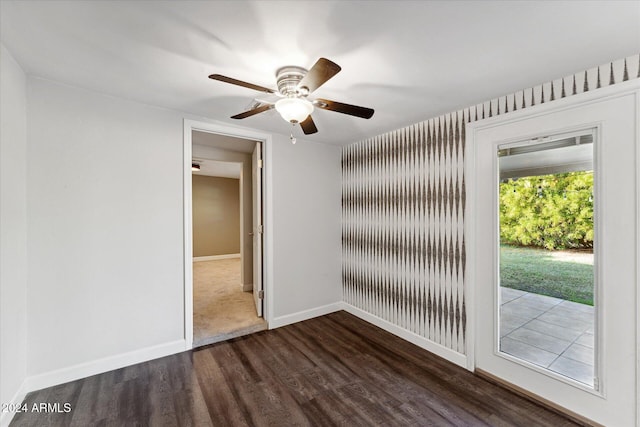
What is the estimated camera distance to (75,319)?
216cm

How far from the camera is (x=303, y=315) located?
3475 millimetres

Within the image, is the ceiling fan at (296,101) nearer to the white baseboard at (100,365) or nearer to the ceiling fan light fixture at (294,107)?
the ceiling fan light fixture at (294,107)

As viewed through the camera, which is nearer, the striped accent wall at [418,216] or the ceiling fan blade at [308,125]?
the ceiling fan blade at [308,125]

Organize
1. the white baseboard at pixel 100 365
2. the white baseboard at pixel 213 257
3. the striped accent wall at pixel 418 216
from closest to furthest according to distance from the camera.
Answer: the white baseboard at pixel 100 365 → the striped accent wall at pixel 418 216 → the white baseboard at pixel 213 257

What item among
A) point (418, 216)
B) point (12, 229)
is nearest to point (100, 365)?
point (12, 229)

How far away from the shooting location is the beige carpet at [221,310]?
301cm

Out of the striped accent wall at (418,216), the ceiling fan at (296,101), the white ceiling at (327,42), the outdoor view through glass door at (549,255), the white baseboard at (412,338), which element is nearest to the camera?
the white ceiling at (327,42)

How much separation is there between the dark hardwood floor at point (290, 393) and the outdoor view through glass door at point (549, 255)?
44 centimetres

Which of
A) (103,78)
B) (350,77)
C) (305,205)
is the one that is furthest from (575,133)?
(103,78)

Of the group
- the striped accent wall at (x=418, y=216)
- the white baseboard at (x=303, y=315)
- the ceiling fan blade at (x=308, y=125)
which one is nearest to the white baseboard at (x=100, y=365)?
the white baseboard at (x=303, y=315)

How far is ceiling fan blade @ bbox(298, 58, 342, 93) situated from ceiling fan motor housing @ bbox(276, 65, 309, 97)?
0.25m

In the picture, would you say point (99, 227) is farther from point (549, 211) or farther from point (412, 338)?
point (549, 211)

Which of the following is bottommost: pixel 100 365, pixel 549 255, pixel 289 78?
pixel 100 365

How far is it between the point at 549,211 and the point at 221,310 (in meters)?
3.81
